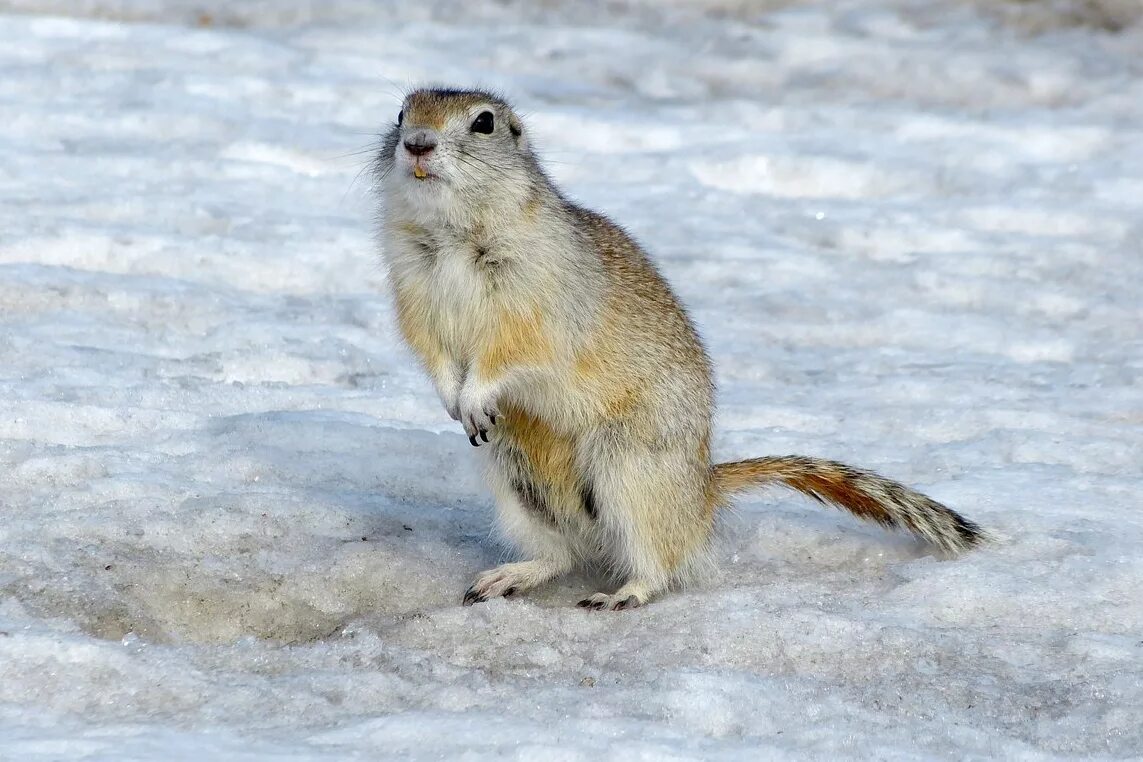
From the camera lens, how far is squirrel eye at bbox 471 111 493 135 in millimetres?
4492

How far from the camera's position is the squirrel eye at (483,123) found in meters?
4.49

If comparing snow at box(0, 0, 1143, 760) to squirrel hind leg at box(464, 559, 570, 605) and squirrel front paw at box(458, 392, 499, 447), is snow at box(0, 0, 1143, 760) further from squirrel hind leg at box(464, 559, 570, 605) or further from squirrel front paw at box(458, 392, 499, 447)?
squirrel front paw at box(458, 392, 499, 447)

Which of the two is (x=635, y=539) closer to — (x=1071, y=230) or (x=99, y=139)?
(x=1071, y=230)

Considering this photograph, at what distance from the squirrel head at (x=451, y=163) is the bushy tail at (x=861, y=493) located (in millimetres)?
1151

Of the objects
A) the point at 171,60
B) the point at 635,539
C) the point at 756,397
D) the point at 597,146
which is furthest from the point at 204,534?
the point at 171,60

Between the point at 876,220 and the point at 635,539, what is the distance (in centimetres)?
439

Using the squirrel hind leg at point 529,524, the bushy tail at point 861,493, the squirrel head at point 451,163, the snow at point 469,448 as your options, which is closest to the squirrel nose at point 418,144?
the squirrel head at point 451,163

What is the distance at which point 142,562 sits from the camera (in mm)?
4293

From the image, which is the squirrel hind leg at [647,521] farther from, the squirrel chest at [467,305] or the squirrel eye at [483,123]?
the squirrel eye at [483,123]

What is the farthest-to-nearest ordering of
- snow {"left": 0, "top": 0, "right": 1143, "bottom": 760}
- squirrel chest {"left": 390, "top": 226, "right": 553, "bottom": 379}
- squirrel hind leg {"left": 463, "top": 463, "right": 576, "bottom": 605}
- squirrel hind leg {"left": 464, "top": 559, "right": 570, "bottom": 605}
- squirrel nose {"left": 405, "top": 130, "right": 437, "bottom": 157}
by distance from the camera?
squirrel hind leg {"left": 463, "top": 463, "right": 576, "bottom": 605}, squirrel hind leg {"left": 464, "top": 559, "right": 570, "bottom": 605}, squirrel chest {"left": 390, "top": 226, "right": 553, "bottom": 379}, squirrel nose {"left": 405, "top": 130, "right": 437, "bottom": 157}, snow {"left": 0, "top": 0, "right": 1143, "bottom": 760}

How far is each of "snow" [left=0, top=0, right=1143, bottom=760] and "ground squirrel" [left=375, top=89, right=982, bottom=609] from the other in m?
0.20

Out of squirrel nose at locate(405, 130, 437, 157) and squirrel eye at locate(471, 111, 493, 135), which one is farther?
squirrel eye at locate(471, 111, 493, 135)

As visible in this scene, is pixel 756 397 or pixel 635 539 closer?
pixel 635 539

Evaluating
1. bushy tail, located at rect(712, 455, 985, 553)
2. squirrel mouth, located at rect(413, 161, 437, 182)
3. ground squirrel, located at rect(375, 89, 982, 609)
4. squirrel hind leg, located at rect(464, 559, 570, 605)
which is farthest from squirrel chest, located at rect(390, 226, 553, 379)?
bushy tail, located at rect(712, 455, 985, 553)
